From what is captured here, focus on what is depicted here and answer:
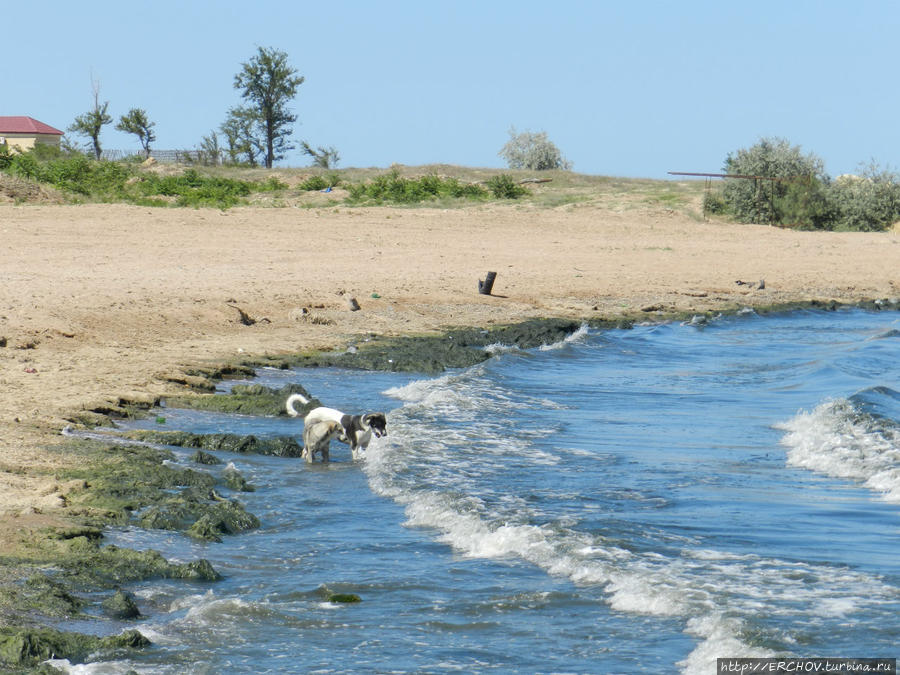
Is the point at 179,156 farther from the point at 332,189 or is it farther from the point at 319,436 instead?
the point at 319,436

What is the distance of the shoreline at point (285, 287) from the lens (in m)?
9.92

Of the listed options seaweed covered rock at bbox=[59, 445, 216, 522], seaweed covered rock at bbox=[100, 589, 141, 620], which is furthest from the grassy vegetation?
seaweed covered rock at bbox=[100, 589, 141, 620]

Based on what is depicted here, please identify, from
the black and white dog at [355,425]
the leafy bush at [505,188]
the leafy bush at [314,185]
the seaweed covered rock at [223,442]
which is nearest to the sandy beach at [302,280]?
the seaweed covered rock at [223,442]

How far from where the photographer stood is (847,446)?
418 inches

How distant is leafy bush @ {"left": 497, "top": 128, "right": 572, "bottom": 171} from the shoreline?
77.8 ft

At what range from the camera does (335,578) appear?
6453 millimetres

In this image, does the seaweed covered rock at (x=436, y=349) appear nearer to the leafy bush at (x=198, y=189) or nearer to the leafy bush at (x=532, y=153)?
the leafy bush at (x=198, y=189)

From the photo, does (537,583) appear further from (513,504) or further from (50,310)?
(50,310)

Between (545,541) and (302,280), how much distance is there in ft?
43.1

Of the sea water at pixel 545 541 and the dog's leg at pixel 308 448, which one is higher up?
the dog's leg at pixel 308 448

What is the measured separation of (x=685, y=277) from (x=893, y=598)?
18.7 meters

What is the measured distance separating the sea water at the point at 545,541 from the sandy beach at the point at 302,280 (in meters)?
1.32

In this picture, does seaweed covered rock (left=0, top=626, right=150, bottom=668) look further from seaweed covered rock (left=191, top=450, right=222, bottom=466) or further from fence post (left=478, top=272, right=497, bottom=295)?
fence post (left=478, top=272, right=497, bottom=295)

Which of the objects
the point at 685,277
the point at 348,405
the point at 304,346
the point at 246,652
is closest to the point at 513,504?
the point at 246,652
